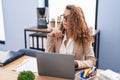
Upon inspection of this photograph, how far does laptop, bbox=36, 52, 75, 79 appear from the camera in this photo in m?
1.19

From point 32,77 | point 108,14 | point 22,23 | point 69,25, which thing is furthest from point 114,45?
point 32,77

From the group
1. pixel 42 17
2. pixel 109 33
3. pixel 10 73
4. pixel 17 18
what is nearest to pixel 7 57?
pixel 10 73

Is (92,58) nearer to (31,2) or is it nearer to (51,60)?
(51,60)

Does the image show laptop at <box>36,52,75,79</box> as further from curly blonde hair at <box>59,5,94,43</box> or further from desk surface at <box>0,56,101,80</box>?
curly blonde hair at <box>59,5,94,43</box>

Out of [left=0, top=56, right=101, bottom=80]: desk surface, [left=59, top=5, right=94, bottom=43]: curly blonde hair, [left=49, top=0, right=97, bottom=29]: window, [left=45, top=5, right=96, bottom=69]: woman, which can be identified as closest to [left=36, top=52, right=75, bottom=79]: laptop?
[left=0, top=56, right=101, bottom=80]: desk surface

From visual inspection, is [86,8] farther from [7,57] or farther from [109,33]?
[7,57]

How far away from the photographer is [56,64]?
1.23 m

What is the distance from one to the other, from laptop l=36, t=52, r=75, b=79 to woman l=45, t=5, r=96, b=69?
33 centimetres

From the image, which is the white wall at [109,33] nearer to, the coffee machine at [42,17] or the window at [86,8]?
the window at [86,8]

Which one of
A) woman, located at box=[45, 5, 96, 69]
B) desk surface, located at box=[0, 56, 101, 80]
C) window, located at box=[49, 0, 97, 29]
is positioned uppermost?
window, located at box=[49, 0, 97, 29]

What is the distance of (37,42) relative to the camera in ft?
9.23

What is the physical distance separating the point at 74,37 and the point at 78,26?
103mm

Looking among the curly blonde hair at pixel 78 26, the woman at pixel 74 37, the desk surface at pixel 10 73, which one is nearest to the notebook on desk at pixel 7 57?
the desk surface at pixel 10 73

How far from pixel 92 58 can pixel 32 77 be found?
0.65 m
